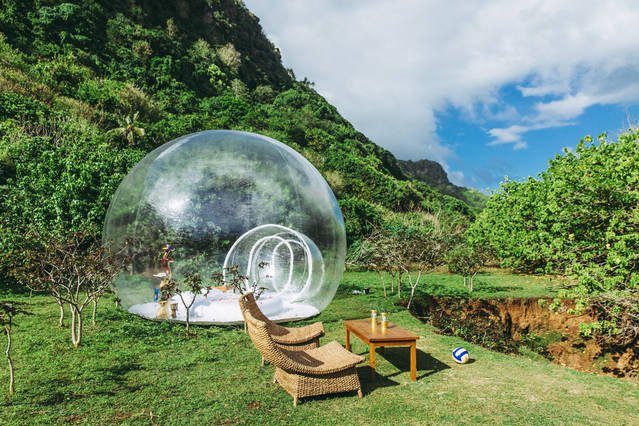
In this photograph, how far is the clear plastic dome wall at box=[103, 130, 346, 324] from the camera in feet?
25.7

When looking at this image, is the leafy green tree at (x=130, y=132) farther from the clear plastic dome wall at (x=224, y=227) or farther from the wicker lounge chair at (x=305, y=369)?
the wicker lounge chair at (x=305, y=369)

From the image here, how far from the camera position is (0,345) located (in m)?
6.80

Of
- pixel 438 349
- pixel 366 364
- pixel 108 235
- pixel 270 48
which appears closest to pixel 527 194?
pixel 438 349

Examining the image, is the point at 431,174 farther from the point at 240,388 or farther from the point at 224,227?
Result: the point at 240,388

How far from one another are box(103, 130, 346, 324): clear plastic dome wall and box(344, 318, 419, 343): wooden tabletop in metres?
2.48

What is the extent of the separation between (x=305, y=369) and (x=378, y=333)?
58.1 inches

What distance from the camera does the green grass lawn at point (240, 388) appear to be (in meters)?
4.67

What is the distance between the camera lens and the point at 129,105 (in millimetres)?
28953

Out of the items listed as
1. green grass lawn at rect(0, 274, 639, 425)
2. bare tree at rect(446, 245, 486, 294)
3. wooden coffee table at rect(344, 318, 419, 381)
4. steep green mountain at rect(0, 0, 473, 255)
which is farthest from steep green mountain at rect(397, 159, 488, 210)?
wooden coffee table at rect(344, 318, 419, 381)

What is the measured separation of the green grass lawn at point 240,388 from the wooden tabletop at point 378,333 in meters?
0.59

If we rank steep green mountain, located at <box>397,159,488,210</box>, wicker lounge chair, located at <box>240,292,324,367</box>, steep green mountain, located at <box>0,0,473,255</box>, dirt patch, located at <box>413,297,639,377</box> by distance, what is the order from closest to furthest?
wicker lounge chair, located at <box>240,292,324,367</box>, dirt patch, located at <box>413,297,639,377</box>, steep green mountain, located at <box>0,0,473,255</box>, steep green mountain, located at <box>397,159,488,210</box>

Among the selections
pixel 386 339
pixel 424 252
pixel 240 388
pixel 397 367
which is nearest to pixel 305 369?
pixel 240 388

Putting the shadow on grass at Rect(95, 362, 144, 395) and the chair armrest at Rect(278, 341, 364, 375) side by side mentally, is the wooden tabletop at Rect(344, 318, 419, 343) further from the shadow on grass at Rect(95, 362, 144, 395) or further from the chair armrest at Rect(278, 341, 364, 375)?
the shadow on grass at Rect(95, 362, 144, 395)

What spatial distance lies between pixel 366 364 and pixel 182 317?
3.73 m
